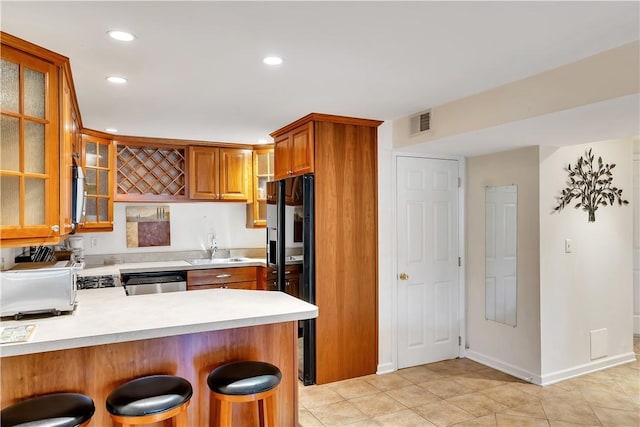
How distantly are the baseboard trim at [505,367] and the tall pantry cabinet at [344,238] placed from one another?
43.5 inches

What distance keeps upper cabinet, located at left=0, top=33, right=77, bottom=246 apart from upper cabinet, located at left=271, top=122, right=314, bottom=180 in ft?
6.31

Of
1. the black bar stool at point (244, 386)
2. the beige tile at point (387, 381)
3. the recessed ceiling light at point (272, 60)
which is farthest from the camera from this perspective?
the beige tile at point (387, 381)

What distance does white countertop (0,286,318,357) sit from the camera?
195 centimetres

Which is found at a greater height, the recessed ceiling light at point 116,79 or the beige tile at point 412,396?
the recessed ceiling light at point 116,79

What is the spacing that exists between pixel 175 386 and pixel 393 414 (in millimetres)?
1788

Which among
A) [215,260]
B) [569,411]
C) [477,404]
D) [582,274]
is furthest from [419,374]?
[215,260]

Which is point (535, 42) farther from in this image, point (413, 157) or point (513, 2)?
point (413, 157)

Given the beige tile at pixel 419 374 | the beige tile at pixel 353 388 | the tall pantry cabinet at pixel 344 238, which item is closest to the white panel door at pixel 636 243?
the beige tile at pixel 419 374

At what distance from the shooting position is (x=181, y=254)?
17.6 feet

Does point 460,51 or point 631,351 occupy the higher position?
point 460,51

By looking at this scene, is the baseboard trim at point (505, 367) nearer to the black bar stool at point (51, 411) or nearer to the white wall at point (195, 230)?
the white wall at point (195, 230)

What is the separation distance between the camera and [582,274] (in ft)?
13.1

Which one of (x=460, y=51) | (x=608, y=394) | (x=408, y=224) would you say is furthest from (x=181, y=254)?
(x=608, y=394)

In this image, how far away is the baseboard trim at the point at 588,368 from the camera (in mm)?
3747
